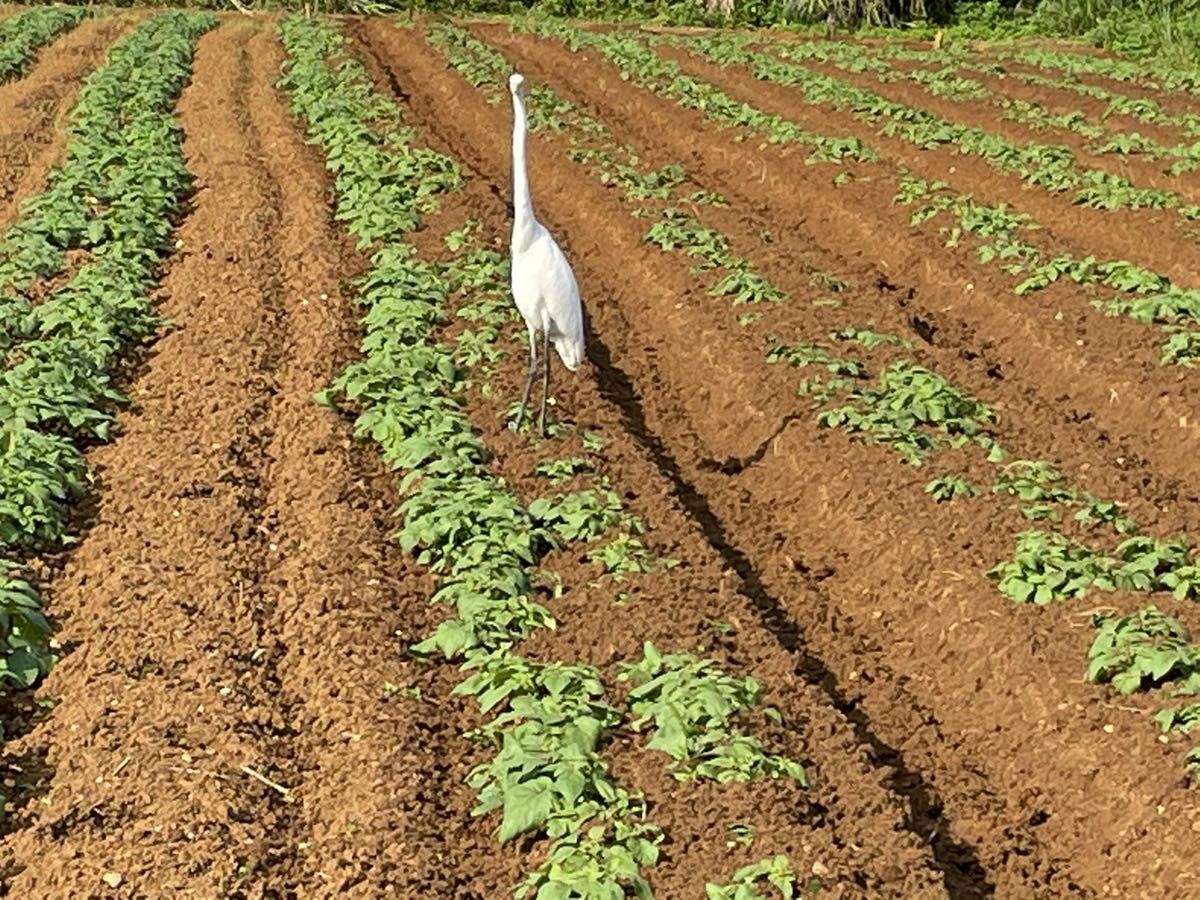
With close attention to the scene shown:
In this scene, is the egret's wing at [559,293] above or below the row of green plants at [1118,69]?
above

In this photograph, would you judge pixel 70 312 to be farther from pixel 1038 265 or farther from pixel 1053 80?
pixel 1053 80

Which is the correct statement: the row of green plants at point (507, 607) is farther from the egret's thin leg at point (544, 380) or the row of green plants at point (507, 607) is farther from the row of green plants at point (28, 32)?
the row of green plants at point (28, 32)

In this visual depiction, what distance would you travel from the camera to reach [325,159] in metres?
15.8

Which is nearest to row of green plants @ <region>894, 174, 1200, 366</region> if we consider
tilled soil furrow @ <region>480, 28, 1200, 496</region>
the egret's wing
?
tilled soil furrow @ <region>480, 28, 1200, 496</region>

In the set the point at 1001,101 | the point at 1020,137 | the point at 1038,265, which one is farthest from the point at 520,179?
the point at 1001,101

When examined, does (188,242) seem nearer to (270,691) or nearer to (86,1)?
(270,691)

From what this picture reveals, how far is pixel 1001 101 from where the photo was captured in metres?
20.6

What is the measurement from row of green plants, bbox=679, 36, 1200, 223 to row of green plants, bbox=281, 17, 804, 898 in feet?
21.0

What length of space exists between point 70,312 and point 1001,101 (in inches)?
573

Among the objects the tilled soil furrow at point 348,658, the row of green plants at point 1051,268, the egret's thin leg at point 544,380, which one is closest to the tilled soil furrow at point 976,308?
the row of green plants at point 1051,268

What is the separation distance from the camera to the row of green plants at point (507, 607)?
5180mm

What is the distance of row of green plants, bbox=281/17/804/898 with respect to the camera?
5.18m

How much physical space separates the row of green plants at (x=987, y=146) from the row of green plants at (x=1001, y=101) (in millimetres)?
877

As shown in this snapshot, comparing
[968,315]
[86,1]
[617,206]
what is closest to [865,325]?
[968,315]
